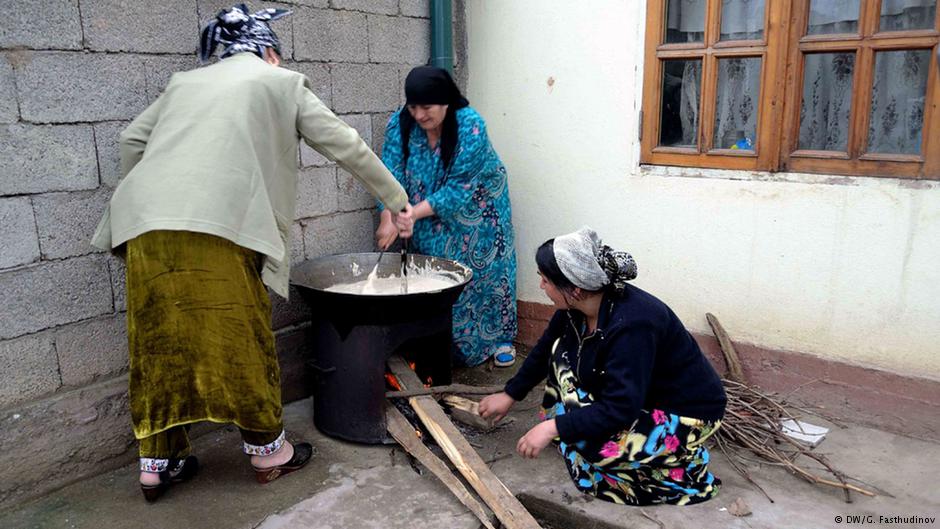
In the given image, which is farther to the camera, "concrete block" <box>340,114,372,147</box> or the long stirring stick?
"concrete block" <box>340,114,372,147</box>

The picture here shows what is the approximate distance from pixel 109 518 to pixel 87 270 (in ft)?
3.50

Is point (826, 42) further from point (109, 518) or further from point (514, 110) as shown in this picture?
point (109, 518)

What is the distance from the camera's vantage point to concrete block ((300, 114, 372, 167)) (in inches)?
169

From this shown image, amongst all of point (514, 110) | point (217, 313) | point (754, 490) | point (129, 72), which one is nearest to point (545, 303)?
point (514, 110)

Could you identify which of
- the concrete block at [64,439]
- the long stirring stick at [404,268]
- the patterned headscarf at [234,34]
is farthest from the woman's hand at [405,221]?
the concrete block at [64,439]

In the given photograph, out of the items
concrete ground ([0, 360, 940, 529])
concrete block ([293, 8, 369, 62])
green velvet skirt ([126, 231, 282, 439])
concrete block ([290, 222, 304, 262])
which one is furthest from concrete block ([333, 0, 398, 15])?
concrete ground ([0, 360, 940, 529])

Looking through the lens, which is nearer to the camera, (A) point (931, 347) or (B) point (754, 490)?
(B) point (754, 490)

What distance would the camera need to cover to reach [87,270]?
134 inches

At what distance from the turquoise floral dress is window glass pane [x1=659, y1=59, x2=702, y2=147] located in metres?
1.01

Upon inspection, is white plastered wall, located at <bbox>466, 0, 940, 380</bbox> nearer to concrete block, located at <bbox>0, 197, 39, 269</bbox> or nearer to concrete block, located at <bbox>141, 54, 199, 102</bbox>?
concrete block, located at <bbox>141, 54, 199, 102</bbox>

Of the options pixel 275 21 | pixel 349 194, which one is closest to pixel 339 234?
pixel 349 194

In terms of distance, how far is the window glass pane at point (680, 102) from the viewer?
14.2 feet

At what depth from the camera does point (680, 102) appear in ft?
14.4

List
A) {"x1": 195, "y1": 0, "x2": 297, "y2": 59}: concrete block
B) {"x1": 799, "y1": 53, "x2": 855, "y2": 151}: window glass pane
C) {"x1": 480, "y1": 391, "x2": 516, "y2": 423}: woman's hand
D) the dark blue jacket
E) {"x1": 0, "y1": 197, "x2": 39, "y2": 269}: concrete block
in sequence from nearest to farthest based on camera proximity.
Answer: the dark blue jacket
{"x1": 0, "y1": 197, "x2": 39, "y2": 269}: concrete block
{"x1": 480, "y1": 391, "x2": 516, "y2": 423}: woman's hand
{"x1": 195, "y1": 0, "x2": 297, "y2": 59}: concrete block
{"x1": 799, "y1": 53, "x2": 855, "y2": 151}: window glass pane
